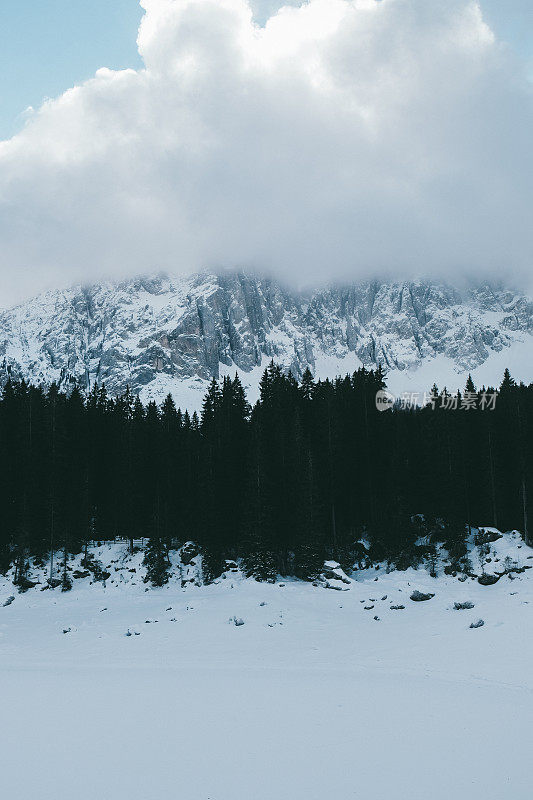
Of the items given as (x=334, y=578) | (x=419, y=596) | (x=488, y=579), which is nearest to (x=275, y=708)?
(x=419, y=596)

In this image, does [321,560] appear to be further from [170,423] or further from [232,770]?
[232,770]

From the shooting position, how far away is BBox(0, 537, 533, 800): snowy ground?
6.99 meters

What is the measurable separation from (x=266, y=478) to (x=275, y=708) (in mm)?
28113

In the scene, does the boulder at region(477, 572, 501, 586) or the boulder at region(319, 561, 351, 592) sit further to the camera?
the boulder at region(319, 561, 351, 592)

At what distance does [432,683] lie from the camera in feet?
40.6

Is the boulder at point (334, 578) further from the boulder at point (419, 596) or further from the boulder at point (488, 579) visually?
the boulder at point (488, 579)

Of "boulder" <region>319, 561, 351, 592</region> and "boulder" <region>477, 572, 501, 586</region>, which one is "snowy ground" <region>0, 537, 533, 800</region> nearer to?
"boulder" <region>477, 572, 501, 586</region>

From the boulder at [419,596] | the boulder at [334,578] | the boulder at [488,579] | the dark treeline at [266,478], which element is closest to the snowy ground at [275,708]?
the boulder at [419,596]

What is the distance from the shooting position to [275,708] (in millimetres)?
10391

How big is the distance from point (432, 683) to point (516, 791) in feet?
19.8

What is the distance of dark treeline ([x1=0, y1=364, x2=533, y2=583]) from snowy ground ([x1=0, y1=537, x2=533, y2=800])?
49.2ft

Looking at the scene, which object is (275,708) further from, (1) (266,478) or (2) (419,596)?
(1) (266,478)

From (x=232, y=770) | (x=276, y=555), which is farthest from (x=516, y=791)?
(x=276, y=555)

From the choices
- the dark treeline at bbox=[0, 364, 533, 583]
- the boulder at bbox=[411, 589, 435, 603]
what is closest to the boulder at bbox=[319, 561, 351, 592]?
the dark treeline at bbox=[0, 364, 533, 583]
